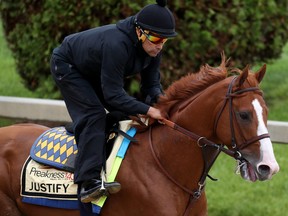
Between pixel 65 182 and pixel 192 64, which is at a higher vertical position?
pixel 65 182

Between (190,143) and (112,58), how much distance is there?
79 centimetres

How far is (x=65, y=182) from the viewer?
5645mm

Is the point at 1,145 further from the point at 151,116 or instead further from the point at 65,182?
the point at 151,116

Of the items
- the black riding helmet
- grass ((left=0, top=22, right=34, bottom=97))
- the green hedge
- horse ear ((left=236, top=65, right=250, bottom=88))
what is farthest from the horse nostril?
grass ((left=0, top=22, right=34, bottom=97))

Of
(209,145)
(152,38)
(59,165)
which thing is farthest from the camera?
(59,165)

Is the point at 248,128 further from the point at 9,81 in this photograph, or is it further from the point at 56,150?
the point at 9,81

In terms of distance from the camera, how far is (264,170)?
4.88 m

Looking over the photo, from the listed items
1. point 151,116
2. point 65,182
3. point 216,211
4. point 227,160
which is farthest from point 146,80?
point 227,160

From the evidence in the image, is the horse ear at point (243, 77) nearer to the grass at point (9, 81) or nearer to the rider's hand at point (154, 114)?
the rider's hand at point (154, 114)

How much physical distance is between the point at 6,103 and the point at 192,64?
8.09ft

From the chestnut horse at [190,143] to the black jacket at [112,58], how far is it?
10.5 inches

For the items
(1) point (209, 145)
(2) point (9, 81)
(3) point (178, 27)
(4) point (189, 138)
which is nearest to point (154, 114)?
(4) point (189, 138)

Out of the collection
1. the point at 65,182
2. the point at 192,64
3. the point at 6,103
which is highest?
the point at 65,182

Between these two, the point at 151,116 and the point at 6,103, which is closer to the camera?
the point at 151,116
